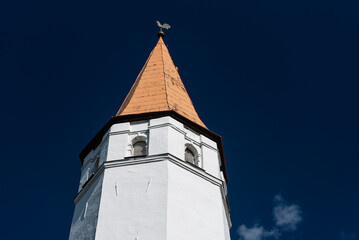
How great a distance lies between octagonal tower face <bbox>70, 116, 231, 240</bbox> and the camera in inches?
693

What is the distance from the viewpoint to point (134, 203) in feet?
59.8

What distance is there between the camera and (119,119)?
22.2 m

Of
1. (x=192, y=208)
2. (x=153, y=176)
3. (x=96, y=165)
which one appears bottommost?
(x=192, y=208)

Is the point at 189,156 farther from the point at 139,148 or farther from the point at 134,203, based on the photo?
the point at 134,203

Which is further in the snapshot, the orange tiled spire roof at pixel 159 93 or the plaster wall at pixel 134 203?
the orange tiled spire roof at pixel 159 93

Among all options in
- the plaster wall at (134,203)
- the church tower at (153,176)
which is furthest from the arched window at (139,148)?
the plaster wall at (134,203)

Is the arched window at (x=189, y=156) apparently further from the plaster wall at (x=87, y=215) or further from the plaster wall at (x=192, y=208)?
the plaster wall at (x=87, y=215)

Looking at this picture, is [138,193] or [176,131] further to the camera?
[176,131]

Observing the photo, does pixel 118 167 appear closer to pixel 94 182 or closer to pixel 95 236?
pixel 94 182

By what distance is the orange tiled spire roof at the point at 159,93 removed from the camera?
75.2ft

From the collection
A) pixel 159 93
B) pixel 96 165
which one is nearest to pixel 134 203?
pixel 96 165

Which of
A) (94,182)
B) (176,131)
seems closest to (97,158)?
(94,182)

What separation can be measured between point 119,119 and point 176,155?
3.28 m

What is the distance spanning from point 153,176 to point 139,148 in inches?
85.3
